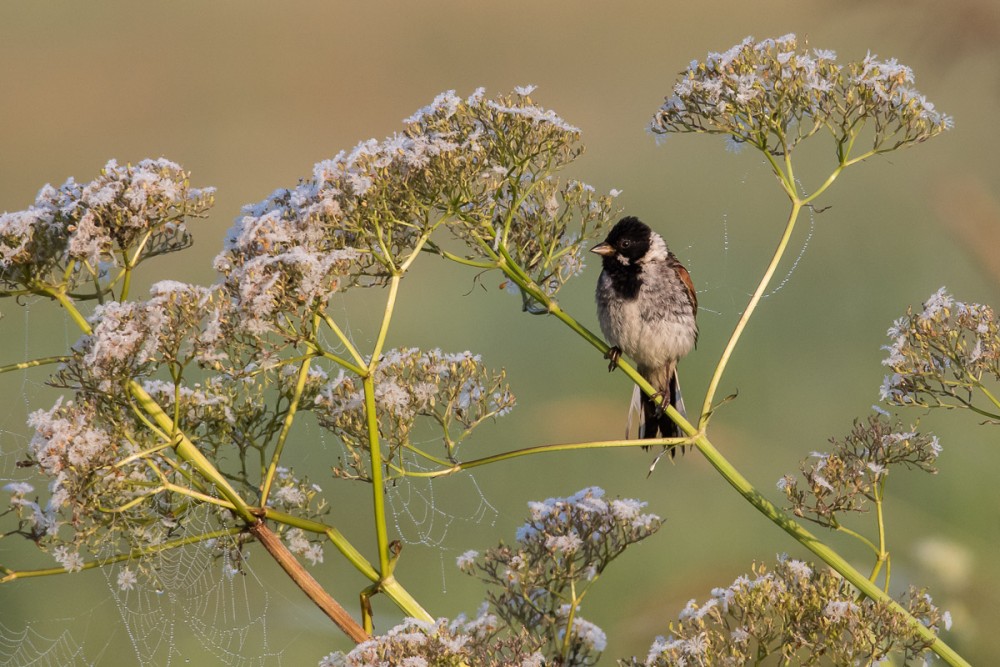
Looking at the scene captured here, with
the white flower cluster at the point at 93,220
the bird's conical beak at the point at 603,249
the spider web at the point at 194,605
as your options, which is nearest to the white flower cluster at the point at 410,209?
the white flower cluster at the point at 93,220

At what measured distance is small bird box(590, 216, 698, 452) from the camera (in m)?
3.25

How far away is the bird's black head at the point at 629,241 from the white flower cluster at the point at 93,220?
60.7 inches

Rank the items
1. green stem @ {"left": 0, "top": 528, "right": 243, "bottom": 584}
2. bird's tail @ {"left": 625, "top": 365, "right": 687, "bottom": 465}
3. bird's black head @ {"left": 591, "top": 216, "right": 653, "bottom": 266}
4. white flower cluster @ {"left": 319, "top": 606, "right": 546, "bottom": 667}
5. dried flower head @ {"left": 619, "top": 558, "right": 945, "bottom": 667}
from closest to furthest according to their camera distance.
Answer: white flower cluster @ {"left": 319, "top": 606, "right": 546, "bottom": 667}
dried flower head @ {"left": 619, "top": 558, "right": 945, "bottom": 667}
green stem @ {"left": 0, "top": 528, "right": 243, "bottom": 584}
bird's tail @ {"left": 625, "top": 365, "right": 687, "bottom": 465}
bird's black head @ {"left": 591, "top": 216, "right": 653, "bottom": 266}

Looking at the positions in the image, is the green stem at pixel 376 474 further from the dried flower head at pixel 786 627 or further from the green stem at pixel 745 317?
the green stem at pixel 745 317

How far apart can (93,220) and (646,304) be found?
179cm

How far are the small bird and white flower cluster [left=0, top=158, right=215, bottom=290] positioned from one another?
1538mm

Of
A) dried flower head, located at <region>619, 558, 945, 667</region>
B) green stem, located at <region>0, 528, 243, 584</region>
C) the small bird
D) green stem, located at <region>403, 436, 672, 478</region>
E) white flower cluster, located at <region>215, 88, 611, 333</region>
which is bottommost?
dried flower head, located at <region>619, 558, 945, 667</region>

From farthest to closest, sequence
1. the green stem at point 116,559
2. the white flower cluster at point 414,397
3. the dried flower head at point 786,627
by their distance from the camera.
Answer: the white flower cluster at point 414,397
the green stem at point 116,559
the dried flower head at point 786,627

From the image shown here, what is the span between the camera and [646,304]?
3.25 meters

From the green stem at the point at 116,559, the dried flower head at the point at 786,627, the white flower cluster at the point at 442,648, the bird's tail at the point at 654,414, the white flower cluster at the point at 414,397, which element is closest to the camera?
the white flower cluster at the point at 442,648

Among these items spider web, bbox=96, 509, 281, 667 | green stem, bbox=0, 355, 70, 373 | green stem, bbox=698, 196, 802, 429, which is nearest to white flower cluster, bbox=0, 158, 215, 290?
green stem, bbox=0, 355, 70, 373

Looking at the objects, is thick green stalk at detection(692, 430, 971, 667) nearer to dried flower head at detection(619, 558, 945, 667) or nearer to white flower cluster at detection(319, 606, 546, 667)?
dried flower head at detection(619, 558, 945, 667)

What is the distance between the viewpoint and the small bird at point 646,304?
3.25 metres

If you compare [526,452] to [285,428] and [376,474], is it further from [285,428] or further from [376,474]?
[285,428]
